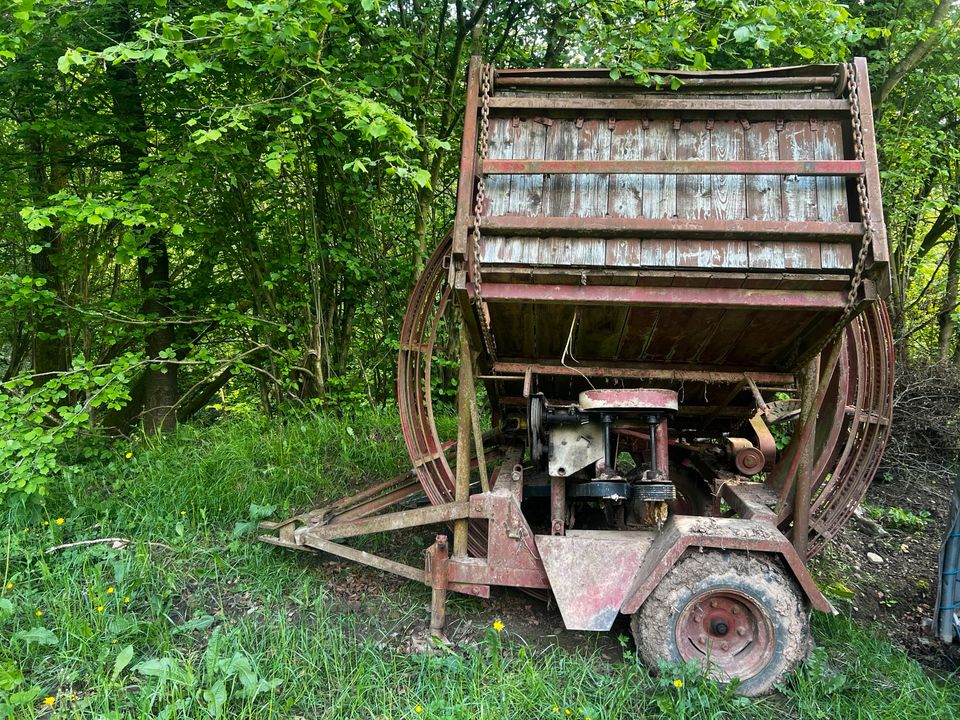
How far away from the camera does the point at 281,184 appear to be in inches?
245

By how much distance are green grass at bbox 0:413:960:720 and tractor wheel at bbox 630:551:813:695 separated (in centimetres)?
13

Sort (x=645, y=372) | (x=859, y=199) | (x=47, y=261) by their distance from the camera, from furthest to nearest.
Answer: (x=47, y=261) → (x=645, y=372) → (x=859, y=199)

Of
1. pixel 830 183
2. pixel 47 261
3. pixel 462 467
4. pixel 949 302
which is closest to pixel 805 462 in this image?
pixel 830 183

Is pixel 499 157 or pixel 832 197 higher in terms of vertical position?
pixel 499 157

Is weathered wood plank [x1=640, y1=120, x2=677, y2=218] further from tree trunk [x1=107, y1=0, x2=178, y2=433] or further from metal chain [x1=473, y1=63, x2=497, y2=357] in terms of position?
Answer: tree trunk [x1=107, y1=0, x2=178, y2=433]

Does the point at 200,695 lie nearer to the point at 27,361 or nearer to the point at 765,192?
the point at 765,192

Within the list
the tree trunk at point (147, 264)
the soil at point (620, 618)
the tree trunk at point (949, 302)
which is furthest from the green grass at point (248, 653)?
the tree trunk at point (949, 302)

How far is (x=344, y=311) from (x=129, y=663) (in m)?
4.02

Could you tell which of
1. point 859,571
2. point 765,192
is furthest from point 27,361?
point 859,571

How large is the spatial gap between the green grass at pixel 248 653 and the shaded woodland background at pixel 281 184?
65 centimetres

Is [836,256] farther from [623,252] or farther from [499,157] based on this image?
[499,157]

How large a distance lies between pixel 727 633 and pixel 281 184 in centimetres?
529

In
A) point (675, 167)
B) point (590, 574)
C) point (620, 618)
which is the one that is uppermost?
point (675, 167)

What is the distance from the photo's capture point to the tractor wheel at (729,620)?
10.6ft
